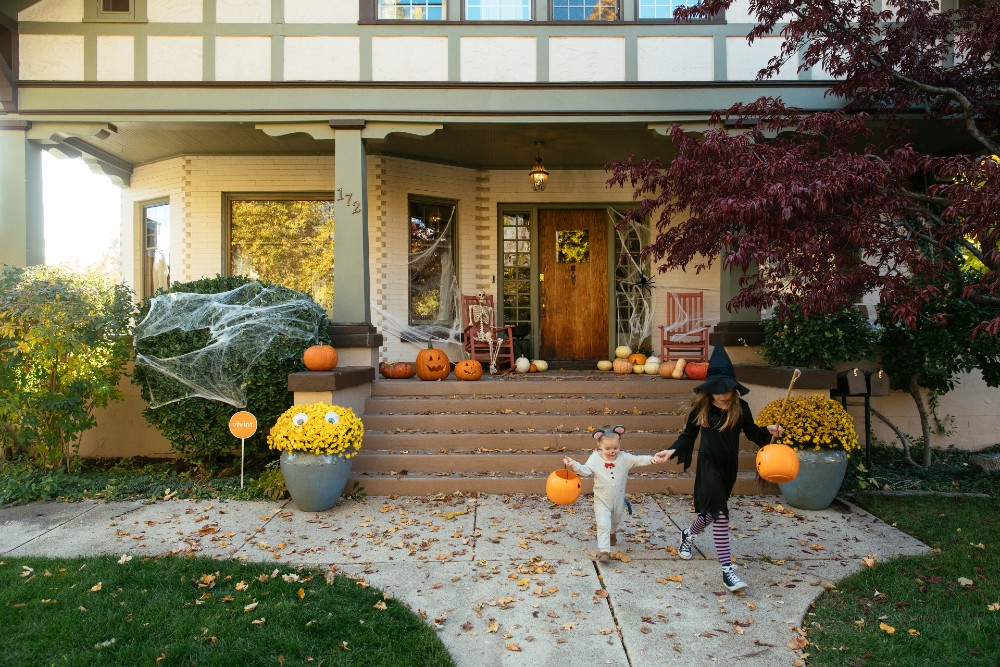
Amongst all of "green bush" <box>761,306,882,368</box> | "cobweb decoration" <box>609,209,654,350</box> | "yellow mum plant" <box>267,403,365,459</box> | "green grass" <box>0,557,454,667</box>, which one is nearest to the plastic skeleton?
"cobweb decoration" <box>609,209,654,350</box>

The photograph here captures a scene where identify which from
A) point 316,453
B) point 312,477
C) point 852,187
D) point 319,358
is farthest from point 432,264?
point 852,187

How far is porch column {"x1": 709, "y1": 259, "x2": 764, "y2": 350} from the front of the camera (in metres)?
7.05

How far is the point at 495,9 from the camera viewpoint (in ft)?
25.1

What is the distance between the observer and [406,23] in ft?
24.0

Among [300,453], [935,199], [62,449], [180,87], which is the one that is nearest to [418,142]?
[180,87]

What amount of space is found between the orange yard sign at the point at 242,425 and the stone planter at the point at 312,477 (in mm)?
675

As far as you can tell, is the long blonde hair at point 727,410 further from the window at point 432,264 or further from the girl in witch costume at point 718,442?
the window at point 432,264

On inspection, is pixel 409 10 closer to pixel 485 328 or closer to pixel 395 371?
pixel 485 328

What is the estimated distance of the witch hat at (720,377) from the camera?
12.8ft

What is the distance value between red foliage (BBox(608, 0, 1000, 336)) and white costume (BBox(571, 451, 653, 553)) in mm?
1550

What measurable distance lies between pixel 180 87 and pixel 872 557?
27.5ft

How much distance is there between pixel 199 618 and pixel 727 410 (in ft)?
11.0

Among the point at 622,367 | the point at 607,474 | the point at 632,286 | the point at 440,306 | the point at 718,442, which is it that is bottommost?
the point at 607,474

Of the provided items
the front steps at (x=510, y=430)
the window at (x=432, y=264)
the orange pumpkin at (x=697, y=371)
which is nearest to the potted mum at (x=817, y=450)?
the front steps at (x=510, y=430)
